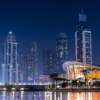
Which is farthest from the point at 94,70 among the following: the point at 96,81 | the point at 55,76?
the point at 55,76

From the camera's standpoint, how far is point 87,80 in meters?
198

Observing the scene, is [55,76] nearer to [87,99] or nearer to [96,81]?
[96,81]

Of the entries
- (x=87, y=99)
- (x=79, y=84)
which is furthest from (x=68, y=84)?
(x=87, y=99)

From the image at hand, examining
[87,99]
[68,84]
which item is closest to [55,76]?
[68,84]

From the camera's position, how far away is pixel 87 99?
89.3 metres

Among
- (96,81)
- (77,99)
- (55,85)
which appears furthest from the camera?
(96,81)

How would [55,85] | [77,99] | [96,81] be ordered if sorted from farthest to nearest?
[96,81] < [55,85] < [77,99]

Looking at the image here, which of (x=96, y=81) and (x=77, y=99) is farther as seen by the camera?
(x=96, y=81)

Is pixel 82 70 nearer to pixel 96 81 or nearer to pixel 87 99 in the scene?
pixel 96 81

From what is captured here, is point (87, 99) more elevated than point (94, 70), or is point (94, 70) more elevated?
point (94, 70)

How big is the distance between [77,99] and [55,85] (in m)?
→ 96.5

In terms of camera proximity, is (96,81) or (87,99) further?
(96,81)

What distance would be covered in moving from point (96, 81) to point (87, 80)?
4.13m

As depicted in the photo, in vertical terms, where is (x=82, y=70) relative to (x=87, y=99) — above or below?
above
